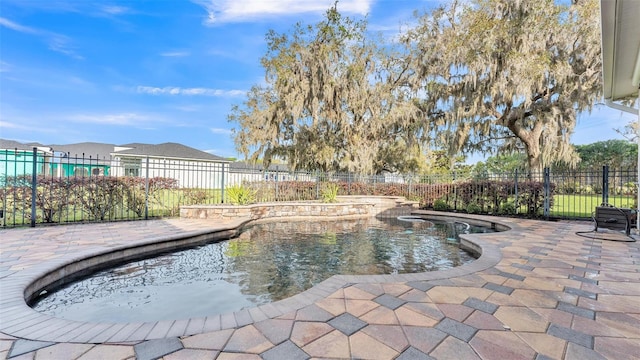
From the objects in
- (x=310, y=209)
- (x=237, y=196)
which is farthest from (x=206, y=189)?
(x=310, y=209)

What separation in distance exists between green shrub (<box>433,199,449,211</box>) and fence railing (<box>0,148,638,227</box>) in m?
0.03

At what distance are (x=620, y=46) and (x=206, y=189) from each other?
955 cm

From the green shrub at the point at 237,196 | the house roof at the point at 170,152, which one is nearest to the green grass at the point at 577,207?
the green shrub at the point at 237,196

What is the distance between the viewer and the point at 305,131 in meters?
13.2

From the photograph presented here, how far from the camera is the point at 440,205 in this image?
421 inches

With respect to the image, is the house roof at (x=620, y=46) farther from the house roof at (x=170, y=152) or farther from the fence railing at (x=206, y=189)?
the house roof at (x=170, y=152)

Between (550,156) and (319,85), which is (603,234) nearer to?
(550,156)

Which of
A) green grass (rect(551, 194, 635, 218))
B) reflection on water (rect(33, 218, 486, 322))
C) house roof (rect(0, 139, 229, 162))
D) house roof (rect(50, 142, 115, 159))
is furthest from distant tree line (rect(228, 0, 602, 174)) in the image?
house roof (rect(50, 142, 115, 159))

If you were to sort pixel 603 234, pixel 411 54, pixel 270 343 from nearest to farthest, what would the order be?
pixel 270 343 → pixel 603 234 → pixel 411 54

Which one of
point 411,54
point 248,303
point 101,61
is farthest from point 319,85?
point 248,303

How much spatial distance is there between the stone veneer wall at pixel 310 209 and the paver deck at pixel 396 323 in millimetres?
3693

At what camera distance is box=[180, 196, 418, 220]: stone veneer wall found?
6910 mm

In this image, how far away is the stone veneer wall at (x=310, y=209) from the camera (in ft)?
22.7

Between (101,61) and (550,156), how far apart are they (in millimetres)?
19169
